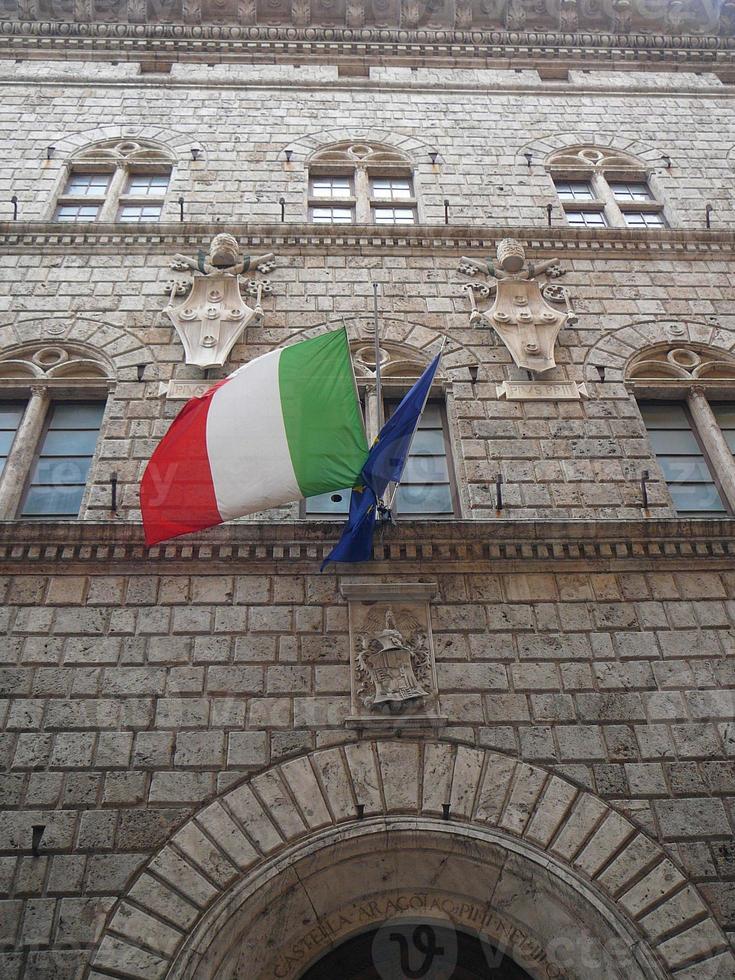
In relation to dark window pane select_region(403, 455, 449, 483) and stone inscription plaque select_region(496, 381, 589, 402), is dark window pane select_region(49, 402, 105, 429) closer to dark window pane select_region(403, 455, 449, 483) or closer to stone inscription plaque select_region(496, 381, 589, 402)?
dark window pane select_region(403, 455, 449, 483)

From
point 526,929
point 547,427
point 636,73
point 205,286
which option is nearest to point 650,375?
point 547,427

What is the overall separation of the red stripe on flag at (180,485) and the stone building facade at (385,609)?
66 cm

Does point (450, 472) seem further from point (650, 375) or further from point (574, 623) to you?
point (650, 375)

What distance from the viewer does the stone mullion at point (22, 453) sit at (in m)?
8.11

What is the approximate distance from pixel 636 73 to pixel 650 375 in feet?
27.8

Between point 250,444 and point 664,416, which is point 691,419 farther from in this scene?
point 250,444

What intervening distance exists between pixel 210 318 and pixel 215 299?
37 cm

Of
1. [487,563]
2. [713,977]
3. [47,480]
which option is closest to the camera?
[713,977]

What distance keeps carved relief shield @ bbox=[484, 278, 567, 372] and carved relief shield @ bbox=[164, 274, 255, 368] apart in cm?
293

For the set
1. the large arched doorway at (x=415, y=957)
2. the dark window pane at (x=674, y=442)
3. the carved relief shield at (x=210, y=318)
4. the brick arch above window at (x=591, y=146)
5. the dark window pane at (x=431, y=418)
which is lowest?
the large arched doorway at (x=415, y=957)

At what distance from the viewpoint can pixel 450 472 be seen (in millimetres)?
8688

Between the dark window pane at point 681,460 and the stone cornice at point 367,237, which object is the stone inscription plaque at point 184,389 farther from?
the dark window pane at point 681,460

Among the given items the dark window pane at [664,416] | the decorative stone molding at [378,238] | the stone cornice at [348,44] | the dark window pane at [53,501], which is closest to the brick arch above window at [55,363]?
the dark window pane at [53,501]

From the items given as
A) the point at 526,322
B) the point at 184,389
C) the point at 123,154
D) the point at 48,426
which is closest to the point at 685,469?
the point at 526,322
